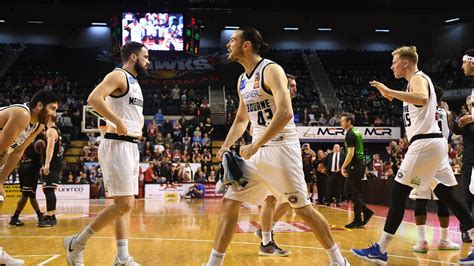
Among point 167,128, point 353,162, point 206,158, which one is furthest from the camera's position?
point 167,128

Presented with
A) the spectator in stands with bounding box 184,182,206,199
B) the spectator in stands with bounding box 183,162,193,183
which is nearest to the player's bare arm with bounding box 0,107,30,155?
the spectator in stands with bounding box 184,182,206,199

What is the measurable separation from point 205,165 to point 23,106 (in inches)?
616

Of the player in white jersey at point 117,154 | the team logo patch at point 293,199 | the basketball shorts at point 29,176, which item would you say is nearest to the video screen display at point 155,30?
the basketball shorts at point 29,176

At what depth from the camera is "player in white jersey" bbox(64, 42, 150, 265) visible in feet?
15.1

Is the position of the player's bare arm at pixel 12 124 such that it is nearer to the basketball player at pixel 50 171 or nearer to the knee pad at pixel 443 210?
the basketball player at pixel 50 171

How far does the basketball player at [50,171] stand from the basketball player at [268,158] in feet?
17.6

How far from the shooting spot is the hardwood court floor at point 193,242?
207 inches

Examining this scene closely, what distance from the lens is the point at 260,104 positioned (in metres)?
4.00

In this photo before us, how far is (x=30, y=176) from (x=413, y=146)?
6.71m

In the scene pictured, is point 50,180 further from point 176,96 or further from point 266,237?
point 176,96

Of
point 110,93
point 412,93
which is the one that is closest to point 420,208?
point 412,93

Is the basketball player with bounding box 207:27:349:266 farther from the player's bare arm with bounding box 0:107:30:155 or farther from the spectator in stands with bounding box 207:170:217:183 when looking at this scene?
the spectator in stands with bounding box 207:170:217:183

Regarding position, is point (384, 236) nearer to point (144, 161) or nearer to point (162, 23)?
point (144, 161)

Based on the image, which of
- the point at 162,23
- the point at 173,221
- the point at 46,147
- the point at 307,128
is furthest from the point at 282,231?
the point at 162,23
